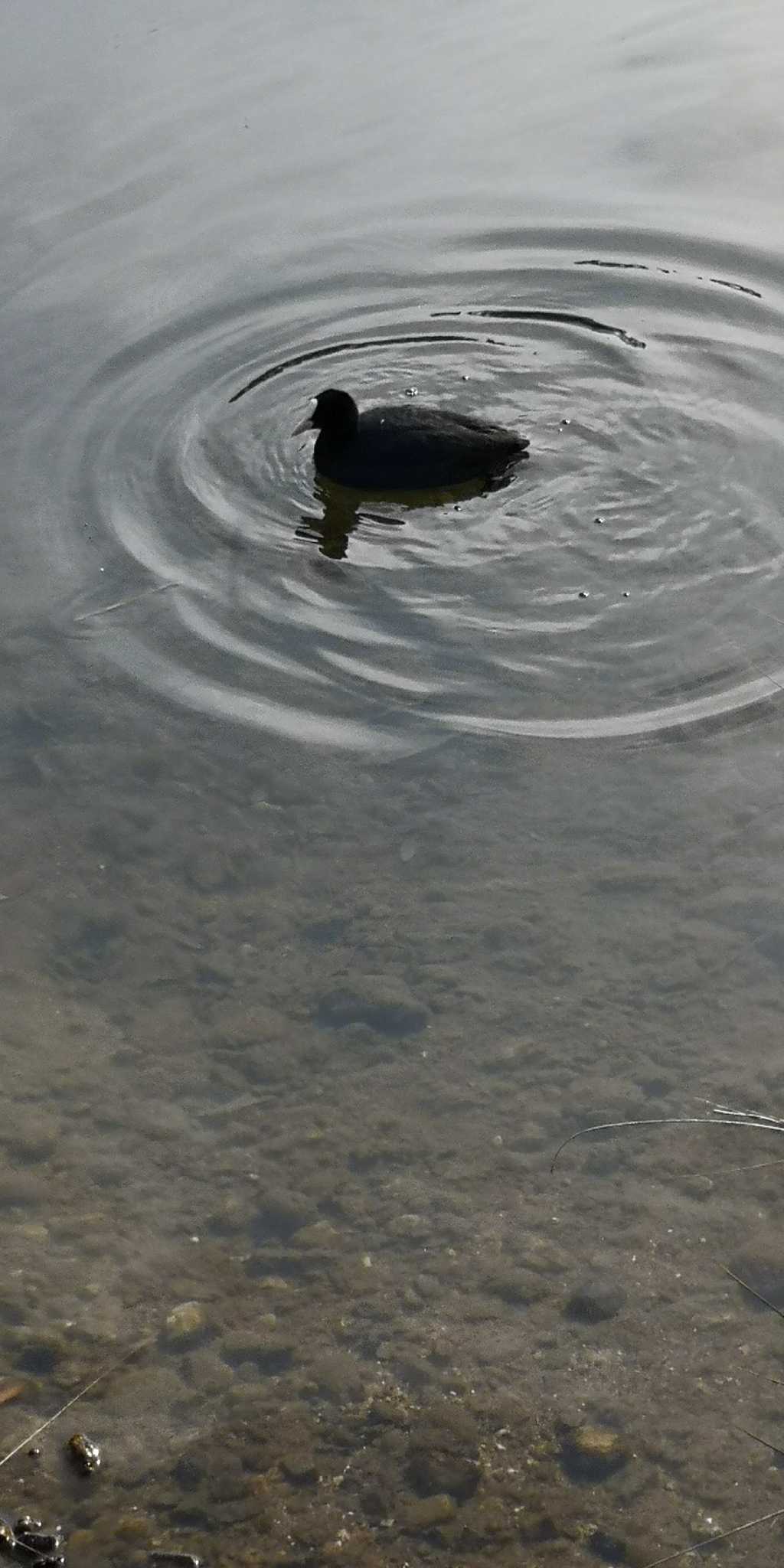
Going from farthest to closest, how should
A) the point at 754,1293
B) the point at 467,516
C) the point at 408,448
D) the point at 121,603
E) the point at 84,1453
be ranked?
the point at 408,448 < the point at 467,516 < the point at 121,603 < the point at 754,1293 < the point at 84,1453

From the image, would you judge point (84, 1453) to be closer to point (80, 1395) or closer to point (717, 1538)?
point (80, 1395)

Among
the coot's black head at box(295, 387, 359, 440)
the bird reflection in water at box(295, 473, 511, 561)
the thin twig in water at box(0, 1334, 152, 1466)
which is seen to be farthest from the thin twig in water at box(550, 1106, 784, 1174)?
the coot's black head at box(295, 387, 359, 440)

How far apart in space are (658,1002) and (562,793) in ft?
3.73

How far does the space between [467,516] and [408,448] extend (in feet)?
1.89

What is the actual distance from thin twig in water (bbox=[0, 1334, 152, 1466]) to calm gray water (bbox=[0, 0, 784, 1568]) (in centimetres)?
3

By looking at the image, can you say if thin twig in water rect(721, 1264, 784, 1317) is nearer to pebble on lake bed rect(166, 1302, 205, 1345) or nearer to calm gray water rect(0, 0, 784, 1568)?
calm gray water rect(0, 0, 784, 1568)

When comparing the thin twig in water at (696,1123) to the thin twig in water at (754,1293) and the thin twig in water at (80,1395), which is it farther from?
the thin twig in water at (80,1395)

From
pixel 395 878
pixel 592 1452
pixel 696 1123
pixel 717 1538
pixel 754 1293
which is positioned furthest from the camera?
pixel 395 878

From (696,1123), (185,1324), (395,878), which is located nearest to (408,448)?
(395,878)

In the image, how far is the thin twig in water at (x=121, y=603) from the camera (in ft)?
24.7

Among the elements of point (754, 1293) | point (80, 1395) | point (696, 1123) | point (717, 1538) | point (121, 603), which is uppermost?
point (121, 603)

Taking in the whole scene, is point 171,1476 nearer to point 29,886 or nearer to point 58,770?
point 29,886

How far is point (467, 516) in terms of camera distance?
8.22 m

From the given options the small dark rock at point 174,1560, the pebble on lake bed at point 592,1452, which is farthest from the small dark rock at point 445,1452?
the small dark rock at point 174,1560
